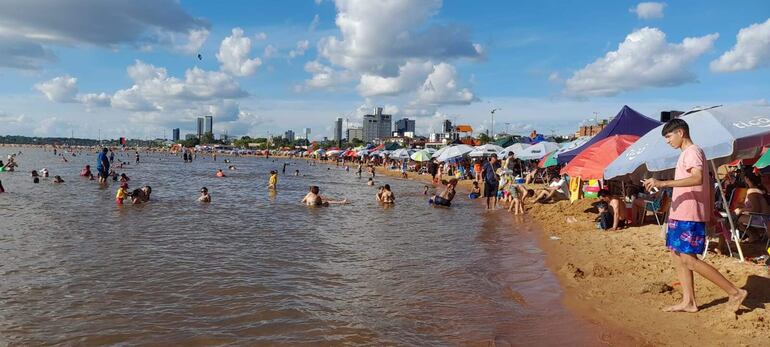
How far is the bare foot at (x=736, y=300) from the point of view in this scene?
4695 mm

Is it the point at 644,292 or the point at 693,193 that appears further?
the point at 644,292

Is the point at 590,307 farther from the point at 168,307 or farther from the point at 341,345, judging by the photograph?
the point at 168,307

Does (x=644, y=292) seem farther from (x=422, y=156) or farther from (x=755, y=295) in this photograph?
(x=422, y=156)

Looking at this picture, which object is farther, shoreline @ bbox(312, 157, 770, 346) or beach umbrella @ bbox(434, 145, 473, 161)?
beach umbrella @ bbox(434, 145, 473, 161)

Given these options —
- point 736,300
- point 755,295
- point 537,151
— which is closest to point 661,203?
point 755,295

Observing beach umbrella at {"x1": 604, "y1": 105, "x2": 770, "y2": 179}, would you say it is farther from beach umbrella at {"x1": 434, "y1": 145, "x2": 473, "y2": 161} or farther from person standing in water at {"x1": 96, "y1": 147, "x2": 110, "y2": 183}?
person standing in water at {"x1": 96, "y1": 147, "x2": 110, "y2": 183}

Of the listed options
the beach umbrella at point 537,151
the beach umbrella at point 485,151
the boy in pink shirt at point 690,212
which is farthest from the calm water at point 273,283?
the beach umbrella at point 485,151

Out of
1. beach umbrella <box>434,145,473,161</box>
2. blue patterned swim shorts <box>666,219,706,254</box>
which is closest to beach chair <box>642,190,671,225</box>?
blue patterned swim shorts <box>666,219,706,254</box>

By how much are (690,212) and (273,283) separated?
5.07 metres

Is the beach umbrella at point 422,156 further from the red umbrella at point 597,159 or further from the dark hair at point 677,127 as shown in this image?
the dark hair at point 677,127

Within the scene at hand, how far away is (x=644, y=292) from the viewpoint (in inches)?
237

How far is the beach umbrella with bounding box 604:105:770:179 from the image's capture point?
535 cm

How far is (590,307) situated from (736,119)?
105 inches

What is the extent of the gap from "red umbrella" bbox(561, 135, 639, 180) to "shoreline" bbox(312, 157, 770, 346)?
1234mm
